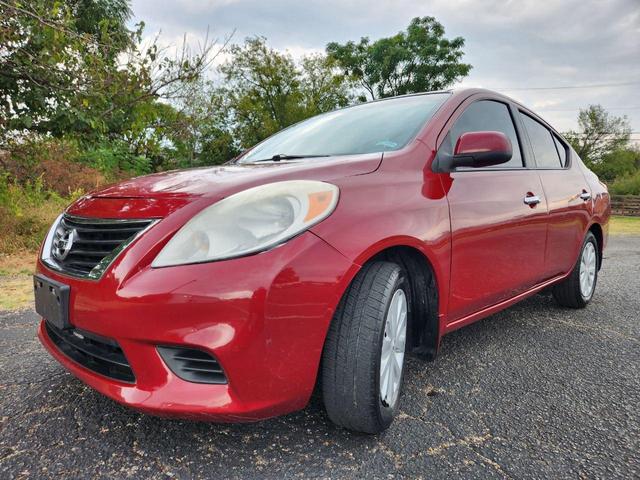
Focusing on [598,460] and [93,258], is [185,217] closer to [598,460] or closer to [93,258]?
[93,258]

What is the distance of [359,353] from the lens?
1.51m

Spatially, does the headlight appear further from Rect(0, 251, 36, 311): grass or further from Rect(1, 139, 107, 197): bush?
Rect(1, 139, 107, 197): bush

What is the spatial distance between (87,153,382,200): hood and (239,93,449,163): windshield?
0.34 m

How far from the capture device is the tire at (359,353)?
152 cm

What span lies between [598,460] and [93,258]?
1.83m

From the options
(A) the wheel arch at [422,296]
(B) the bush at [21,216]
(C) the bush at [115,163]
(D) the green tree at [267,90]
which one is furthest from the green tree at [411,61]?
(A) the wheel arch at [422,296]

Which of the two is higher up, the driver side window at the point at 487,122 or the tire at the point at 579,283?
the driver side window at the point at 487,122

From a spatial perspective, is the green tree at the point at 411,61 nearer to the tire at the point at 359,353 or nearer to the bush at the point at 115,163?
the bush at the point at 115,163

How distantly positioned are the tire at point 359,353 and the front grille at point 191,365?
0.37 metres

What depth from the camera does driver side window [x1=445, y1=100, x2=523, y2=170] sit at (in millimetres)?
2258

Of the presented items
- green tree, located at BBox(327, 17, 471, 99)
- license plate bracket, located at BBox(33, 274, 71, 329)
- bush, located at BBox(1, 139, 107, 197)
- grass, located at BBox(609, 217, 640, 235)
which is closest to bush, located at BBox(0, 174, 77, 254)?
bush, located at BBox(1, 139, 107, 197)

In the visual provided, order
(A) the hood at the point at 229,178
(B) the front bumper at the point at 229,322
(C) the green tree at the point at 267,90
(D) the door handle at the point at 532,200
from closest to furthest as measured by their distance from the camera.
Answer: (B) the front bumper at the point at 229,322
(A) the hood at the point at 229,178
(D) the door handle at the point at 532,200
(C) the green tree at the point at 267,90

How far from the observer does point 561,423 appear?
1.80 meters

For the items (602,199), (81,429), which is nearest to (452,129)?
(81,429)
